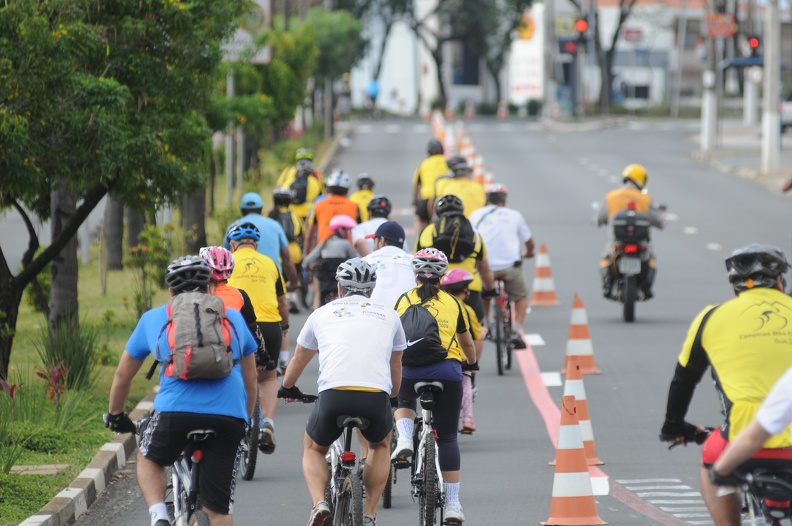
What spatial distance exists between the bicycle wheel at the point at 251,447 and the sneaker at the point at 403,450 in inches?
71.6

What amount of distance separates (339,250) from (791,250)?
41.6 ft

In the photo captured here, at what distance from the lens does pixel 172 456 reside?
297 inches

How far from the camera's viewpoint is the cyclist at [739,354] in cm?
659

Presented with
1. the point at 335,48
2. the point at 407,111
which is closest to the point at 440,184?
the point at 335,48

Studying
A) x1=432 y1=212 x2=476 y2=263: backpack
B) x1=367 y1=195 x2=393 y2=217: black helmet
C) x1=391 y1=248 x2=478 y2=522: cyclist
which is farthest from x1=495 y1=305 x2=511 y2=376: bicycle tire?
x1=391 y1=248 x2=478 y2=522: cyclist

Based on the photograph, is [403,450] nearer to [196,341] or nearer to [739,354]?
[196,341]

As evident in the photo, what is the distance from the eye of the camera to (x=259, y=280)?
11.8 meters

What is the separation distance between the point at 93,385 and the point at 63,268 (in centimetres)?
178

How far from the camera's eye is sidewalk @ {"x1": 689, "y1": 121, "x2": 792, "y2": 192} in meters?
41.6

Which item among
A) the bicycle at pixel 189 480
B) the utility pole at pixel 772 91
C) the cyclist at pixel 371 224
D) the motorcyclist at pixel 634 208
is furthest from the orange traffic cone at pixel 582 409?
the utility pole at pixel 772 91

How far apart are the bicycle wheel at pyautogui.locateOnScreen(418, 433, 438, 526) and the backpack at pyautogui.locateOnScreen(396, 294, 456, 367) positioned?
0.57 m

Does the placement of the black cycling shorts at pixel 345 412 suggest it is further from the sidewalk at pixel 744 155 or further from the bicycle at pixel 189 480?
the sidewalk at pixel 744 155

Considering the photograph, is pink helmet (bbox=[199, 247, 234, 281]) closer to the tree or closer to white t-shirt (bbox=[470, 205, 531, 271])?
the tree

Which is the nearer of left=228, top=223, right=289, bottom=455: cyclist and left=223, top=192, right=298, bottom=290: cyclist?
left=228, top=223, right=289, bottom=455: cyclist
